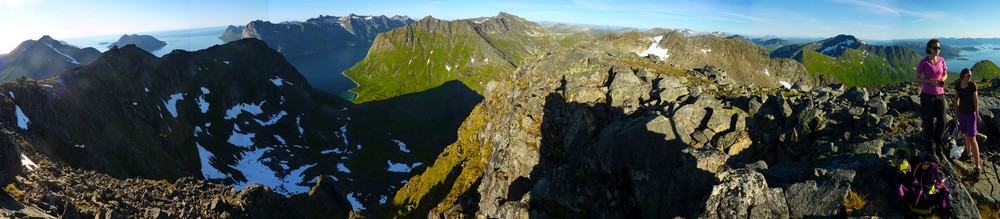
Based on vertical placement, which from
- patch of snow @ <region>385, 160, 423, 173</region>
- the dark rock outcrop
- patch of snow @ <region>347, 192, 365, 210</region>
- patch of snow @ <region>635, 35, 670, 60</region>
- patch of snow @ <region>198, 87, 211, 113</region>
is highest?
patch of snow @ <region>635, 35, 670, 60</region>

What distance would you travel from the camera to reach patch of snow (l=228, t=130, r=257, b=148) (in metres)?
125

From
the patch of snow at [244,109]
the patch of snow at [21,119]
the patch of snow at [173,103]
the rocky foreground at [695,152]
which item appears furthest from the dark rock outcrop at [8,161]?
the patch of snow at [244,109]

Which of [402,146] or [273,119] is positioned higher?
[273,119]

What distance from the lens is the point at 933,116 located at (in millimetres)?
16547

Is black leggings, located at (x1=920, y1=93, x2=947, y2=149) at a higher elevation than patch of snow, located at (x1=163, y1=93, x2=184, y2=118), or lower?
higher

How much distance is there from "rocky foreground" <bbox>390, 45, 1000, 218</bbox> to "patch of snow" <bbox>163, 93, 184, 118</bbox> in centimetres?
10169

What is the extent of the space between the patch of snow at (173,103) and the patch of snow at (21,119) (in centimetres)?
5015

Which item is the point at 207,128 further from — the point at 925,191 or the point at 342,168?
the point at 925,191

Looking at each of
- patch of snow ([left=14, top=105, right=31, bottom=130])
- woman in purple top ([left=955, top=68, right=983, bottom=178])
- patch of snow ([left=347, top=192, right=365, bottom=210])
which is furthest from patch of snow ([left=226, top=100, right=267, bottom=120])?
woman in purple top ([left=955, top=68, right=983, bottom=178])

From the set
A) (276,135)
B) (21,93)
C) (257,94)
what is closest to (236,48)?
(257,94)

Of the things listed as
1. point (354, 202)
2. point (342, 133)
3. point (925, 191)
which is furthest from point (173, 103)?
point (925, 191)

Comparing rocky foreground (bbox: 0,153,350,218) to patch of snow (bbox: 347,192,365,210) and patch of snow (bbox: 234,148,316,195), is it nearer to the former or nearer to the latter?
patch of snow (bbox: 347,192,365,210)

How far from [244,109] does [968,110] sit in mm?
176169

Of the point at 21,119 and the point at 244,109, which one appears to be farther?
the point at 244,109
